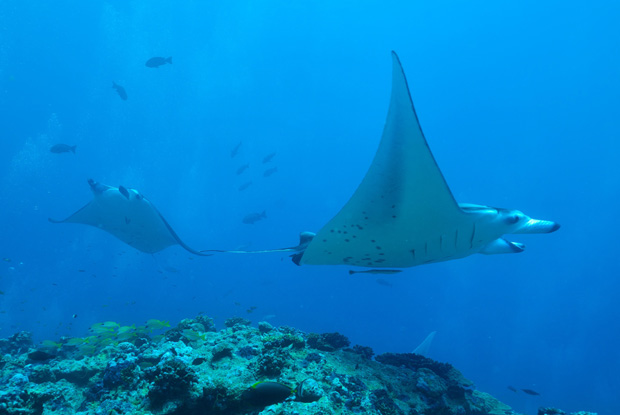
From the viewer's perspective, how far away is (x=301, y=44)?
179ft

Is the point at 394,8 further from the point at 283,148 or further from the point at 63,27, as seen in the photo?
the point at 63,27

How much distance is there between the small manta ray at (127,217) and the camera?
7.77m

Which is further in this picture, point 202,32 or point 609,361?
point 202,32

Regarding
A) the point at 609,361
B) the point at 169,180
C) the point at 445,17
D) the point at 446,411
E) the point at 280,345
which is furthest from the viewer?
the point at 169,180

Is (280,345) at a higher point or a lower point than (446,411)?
higher

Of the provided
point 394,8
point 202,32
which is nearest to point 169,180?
point 202,32

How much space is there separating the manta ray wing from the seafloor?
1167 mm

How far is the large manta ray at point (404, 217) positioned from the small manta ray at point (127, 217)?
5.02 m

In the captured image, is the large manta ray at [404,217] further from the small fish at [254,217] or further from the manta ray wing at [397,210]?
the small fish at [254,217]

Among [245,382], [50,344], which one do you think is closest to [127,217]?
[50,344]

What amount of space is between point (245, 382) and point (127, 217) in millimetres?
6786

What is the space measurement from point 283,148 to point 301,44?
1886 centimetres

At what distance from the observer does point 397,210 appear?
293 cm

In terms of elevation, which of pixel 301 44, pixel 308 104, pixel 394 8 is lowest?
pixel 308 104
